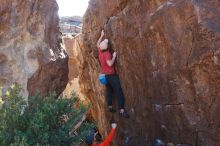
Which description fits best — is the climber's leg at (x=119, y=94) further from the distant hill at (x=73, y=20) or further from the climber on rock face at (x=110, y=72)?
the distant hill at (x=73, y=20)

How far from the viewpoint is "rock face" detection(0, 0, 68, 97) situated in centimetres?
1155

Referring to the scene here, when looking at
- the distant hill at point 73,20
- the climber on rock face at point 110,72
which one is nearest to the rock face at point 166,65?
the climber on rock face at point 110,72

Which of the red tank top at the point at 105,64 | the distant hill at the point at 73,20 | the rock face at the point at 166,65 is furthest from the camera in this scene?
the distant hill at the point at 73,20

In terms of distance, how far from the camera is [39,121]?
7.67 meters

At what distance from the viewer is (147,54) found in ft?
32.7

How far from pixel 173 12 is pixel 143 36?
3.36ft

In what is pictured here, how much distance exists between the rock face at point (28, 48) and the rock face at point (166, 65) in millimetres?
1250

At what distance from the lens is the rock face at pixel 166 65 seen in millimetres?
8727

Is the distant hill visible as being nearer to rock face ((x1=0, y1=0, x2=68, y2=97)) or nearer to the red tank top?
rock face ((x1=0, y1=0, x2=68, y2=97))

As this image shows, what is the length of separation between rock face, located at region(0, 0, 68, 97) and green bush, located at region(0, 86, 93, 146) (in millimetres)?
3312

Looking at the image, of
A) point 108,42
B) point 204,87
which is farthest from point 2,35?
point 204,87

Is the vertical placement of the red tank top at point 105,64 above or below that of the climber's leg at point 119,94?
above

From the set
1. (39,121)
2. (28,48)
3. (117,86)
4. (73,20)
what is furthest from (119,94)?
(73,20)

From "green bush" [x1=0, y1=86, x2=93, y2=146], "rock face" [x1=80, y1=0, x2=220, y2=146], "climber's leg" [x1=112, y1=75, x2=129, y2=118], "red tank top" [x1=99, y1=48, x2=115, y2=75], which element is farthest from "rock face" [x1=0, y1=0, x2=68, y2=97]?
"green bush" [x1=0, y1=86, x2=93, y2=146]
